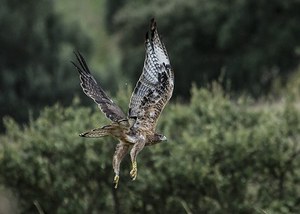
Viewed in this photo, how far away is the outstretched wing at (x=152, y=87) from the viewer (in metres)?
7.44

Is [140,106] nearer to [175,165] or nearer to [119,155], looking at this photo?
[119,155]

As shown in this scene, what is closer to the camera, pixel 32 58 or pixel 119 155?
pixel 119 155

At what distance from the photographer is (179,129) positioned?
13867mm

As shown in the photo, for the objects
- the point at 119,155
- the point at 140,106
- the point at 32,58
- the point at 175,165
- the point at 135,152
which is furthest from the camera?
the point at 32,58

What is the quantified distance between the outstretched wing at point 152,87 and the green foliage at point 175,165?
12.3 ft

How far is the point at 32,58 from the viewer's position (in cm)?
3766

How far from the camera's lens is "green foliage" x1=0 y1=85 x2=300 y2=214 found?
12.5 m

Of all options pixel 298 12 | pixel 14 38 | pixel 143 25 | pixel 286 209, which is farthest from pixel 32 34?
pixel 286 209

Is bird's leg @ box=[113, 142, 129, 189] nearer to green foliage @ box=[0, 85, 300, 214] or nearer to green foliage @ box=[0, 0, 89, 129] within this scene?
green foliage @ box=[0, 85, 300, 214]

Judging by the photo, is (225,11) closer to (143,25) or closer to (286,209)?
(143,25)

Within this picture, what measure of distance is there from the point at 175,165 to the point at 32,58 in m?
25.6

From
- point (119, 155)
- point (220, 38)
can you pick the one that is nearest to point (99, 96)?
point (119, 155)

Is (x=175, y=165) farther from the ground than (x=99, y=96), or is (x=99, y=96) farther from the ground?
(x=175, y=165)

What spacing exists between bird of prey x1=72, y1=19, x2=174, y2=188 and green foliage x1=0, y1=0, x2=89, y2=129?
26.2 m
